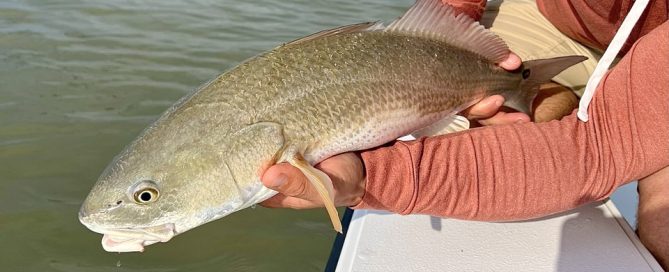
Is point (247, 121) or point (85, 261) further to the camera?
point (85, 261)

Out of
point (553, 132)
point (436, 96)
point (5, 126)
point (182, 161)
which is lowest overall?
point (553, 132)

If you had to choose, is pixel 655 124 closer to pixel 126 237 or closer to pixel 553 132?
pixel 553 132

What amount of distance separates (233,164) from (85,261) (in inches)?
58.8

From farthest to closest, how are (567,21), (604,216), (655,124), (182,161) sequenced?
(567,21) < (604,216) < (655,124) < (182,161)

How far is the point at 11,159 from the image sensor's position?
330 centimetres

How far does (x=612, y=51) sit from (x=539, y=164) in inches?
15.1

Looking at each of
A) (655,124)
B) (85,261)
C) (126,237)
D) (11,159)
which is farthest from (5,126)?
(655,124)

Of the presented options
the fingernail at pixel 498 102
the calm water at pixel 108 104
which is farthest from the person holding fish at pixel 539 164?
the calm water at pixel 108 104

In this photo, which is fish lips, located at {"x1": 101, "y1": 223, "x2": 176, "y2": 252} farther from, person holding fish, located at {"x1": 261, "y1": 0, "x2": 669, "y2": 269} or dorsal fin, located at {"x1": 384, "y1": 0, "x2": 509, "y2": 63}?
dorsal fin, located at {"x1": 384, "y1": 0, "x2": 509, "y2": 63}

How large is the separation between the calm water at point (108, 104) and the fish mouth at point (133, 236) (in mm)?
1161

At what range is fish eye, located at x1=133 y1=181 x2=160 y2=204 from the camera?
142 centimetres

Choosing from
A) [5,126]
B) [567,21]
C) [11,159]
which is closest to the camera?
[567,21]

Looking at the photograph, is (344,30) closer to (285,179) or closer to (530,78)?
(285,179)

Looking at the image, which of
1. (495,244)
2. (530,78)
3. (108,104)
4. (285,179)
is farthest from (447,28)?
(108,104)
